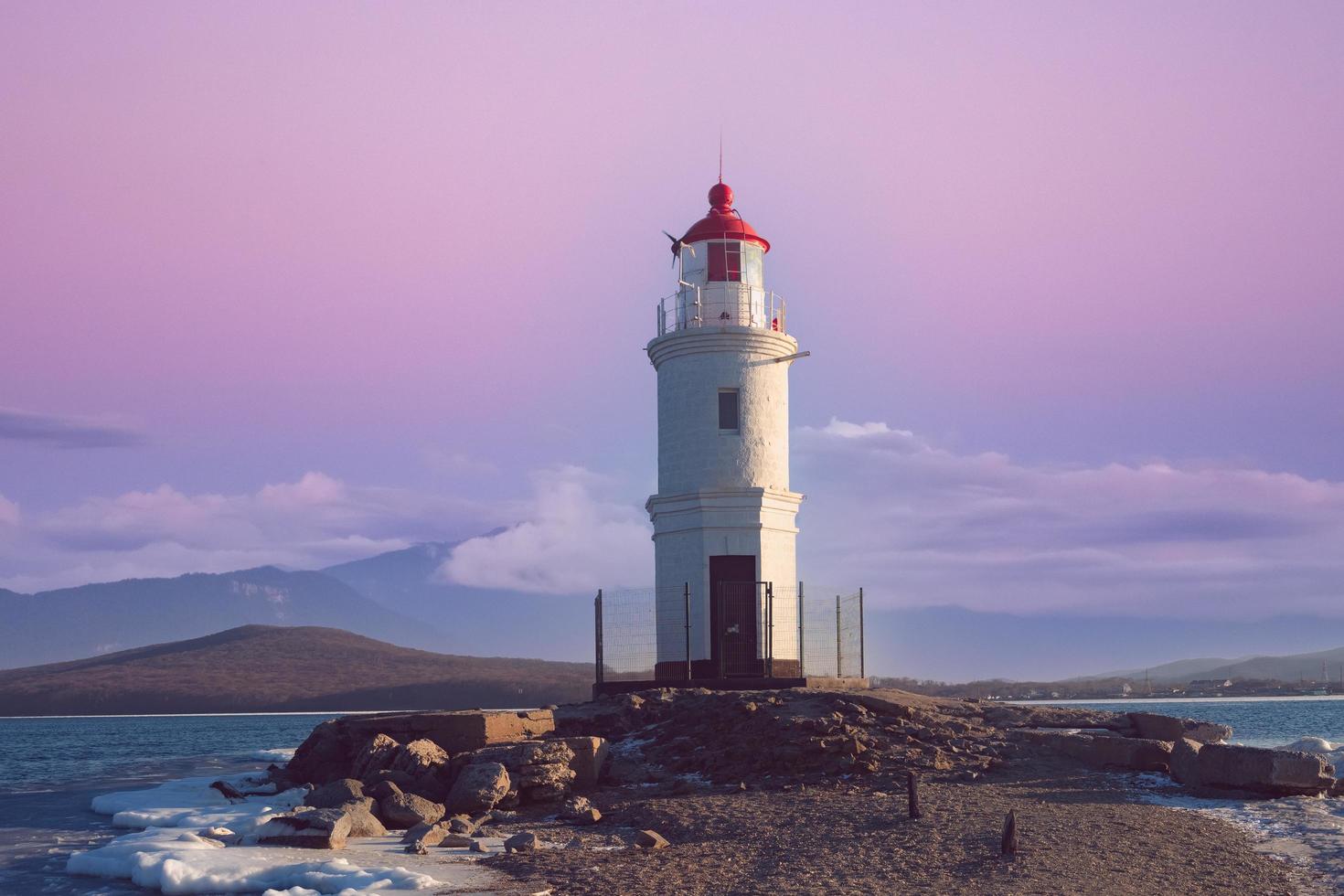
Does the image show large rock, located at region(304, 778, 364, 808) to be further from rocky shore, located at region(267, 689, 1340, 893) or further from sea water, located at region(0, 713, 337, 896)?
sea water, located at region(0, 713, 337, 896)

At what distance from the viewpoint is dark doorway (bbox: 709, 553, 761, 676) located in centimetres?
2508

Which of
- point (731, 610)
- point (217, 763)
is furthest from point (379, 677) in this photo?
point (731, 610)

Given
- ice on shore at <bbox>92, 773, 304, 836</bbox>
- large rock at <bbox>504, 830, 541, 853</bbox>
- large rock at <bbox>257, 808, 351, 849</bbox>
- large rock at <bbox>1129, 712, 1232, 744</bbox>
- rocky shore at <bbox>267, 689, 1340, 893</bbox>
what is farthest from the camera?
large rock at <bbox>1129, 712, 1232, 744</bbox>

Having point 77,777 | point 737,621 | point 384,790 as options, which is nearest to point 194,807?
point 384,790

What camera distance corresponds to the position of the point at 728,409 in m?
25.9

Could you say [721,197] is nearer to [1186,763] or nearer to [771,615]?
[771,615]

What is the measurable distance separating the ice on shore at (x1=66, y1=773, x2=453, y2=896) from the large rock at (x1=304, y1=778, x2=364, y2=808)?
27.7 inches

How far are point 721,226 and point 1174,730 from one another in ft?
43.6

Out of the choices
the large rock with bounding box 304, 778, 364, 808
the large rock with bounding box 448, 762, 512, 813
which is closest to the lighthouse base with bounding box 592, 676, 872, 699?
the large rock with bounding box 448, 762, 512, 813

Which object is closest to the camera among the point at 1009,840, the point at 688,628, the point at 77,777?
the point at 1009,840

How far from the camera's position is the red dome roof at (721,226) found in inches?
1061

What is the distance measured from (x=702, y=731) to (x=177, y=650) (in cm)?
12746

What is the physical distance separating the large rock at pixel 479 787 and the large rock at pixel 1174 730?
10.3m

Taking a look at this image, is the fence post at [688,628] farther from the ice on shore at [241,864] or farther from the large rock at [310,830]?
the large rock at [310,830]
